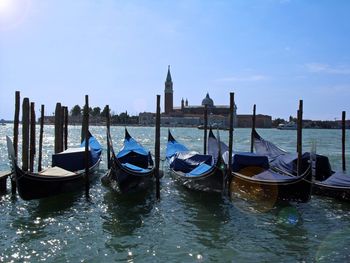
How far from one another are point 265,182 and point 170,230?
7.93 ft

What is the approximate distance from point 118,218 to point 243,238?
1.99 metres

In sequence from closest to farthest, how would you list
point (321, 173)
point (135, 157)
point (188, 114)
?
point (321, 173), point (135, 157), point (188, 114)

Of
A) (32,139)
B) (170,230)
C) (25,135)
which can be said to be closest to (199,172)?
(170,230)

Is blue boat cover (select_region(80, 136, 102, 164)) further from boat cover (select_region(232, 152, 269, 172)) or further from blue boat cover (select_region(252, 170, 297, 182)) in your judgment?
blue boat cover (select_region(252, 170, 297, 182))

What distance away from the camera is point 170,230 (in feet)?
19.6

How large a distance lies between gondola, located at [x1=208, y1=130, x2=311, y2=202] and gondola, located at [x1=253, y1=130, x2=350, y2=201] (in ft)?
2.25

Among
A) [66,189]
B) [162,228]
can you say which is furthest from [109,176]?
[162,228]

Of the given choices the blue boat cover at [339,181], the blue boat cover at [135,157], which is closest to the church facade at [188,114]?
the blue boat cover at [135,157]

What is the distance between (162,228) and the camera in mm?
6062

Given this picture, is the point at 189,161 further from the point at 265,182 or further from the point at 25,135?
the point at 25,135

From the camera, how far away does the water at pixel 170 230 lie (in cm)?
497

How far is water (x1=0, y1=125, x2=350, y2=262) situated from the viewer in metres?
4.97

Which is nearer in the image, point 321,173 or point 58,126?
point 321,173

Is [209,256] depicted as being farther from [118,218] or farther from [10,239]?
[10,239]
